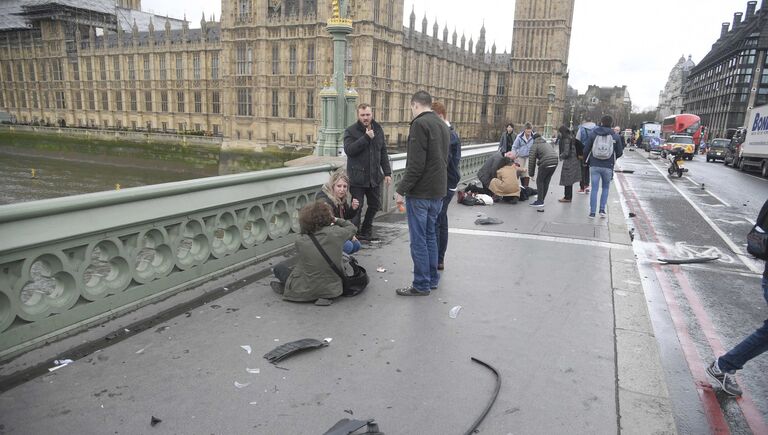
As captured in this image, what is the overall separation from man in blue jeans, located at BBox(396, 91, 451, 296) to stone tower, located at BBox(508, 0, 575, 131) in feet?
230

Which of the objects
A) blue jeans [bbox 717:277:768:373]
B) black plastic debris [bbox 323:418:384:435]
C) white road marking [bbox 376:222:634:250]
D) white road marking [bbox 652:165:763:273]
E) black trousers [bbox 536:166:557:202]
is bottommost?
white road marking [bbox 652:165:763:273]

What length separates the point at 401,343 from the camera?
12.9ft

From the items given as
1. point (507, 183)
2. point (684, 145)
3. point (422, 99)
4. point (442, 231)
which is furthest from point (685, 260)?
point (684, 145)

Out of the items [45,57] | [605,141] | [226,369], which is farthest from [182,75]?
[226,369]

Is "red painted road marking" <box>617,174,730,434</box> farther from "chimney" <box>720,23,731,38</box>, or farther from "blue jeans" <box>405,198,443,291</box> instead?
"chimney" <box>720,23,731,38</box>

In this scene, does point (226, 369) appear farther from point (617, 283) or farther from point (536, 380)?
point (617, 283)

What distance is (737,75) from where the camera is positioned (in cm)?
7262

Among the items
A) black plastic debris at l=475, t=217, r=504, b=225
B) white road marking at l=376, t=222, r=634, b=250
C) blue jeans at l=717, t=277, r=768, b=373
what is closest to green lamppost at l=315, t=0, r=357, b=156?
white road marking at l=376, t=222, r=634, b=250

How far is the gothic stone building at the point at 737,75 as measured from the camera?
6850cm

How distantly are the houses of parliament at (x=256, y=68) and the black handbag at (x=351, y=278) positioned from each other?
24772 mm

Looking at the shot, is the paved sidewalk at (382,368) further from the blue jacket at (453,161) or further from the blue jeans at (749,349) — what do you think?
the blue jacket at (453,161)

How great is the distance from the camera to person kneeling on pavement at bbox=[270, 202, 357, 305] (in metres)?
4.57

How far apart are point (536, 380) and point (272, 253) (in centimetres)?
373

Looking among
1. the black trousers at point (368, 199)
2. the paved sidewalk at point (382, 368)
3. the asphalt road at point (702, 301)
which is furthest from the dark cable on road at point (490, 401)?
the black trousers at point (368, 199)
